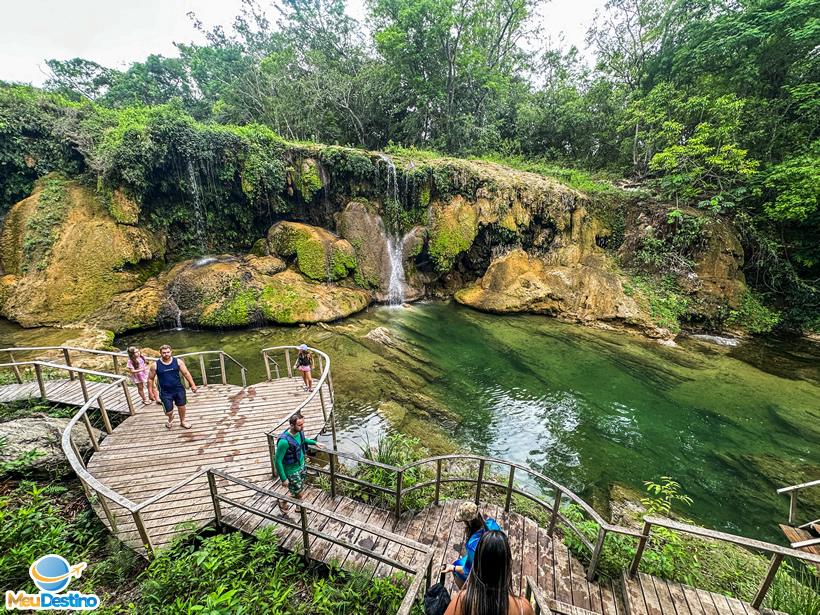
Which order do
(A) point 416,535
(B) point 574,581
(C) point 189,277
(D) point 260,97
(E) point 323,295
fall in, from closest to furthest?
1. (B) point 574,581
2. (A) point 416,535
3. (C) point 189,277
4. (E) point 323,295
5. (D) point 260,97

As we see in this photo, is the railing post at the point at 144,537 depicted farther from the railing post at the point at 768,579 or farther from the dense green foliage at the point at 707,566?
the railing post at the point at 768,579

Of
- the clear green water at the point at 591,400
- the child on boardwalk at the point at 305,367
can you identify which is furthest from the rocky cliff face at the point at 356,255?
the child on boardwalk at the point at 305,367

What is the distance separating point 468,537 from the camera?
2822mm

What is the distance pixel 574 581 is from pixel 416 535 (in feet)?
6.10

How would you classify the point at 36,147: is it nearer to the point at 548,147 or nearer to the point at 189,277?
the point at 189,277

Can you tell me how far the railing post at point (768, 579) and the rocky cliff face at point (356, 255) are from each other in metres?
14.1

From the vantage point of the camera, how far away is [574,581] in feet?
12.1

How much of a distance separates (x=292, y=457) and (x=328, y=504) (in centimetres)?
97

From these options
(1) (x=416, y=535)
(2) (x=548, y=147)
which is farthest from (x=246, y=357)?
(2) (x=548, y=147)

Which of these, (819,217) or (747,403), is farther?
(819,217)

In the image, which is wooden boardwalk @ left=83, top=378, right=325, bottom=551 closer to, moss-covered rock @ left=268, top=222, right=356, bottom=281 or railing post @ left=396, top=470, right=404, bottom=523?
railing post @ left=396, top=470, right=404, bottom=523

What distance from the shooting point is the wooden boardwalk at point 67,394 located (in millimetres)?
6840

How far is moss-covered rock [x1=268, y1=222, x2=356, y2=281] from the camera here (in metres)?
16.8

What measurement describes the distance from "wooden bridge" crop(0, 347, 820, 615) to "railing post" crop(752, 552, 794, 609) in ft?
0.05
